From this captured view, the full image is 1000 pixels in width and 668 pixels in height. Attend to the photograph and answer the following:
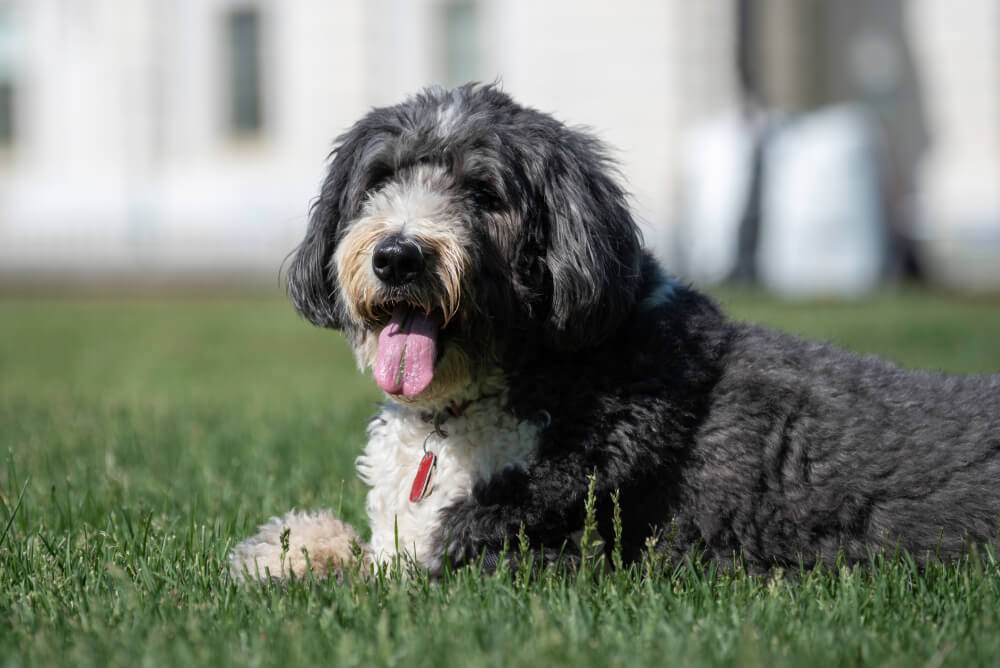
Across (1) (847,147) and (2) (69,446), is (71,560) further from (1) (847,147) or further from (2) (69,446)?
(1) (847,147)

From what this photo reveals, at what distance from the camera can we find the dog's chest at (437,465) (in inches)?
141

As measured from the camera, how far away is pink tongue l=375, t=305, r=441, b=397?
11.8ft

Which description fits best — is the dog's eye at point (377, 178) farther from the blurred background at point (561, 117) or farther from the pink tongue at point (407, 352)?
the blurred background at point (561, 117)

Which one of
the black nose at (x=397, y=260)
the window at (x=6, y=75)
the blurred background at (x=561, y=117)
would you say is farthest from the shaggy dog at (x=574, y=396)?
the window at (x=6, y=75)

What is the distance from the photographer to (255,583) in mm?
3291

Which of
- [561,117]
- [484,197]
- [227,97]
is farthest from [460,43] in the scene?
[484,197]

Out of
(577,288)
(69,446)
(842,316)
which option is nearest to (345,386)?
(69,446)

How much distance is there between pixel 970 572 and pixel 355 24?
2309 cm

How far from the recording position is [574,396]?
11.8ft

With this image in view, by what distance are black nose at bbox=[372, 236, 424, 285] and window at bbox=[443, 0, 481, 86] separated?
73.7 feet

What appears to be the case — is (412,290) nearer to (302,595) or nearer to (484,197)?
(484,197)

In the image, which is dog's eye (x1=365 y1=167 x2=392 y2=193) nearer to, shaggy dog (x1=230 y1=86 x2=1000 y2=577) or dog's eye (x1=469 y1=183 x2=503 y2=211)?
shaggy dog (x1=230 y1=86 x2=1000 y2=577)

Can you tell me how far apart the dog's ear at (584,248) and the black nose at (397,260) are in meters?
0.42

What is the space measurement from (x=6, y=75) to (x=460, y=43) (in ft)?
39.7
